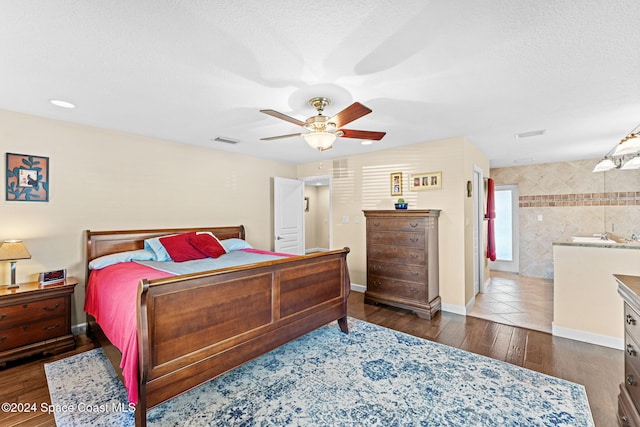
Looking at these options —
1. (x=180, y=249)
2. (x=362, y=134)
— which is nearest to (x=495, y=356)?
(x=362, y=134)

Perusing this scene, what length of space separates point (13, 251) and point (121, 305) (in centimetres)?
149

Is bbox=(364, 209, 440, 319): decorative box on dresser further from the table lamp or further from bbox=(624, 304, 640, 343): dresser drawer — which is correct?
the table lamp

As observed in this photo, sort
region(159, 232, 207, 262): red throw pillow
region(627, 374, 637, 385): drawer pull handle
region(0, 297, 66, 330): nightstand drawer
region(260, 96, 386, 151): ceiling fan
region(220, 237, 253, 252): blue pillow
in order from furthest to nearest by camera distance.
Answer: region(220, 237, 253, 252): blue pillow
region(159, 232, 207, 262): red throw pillow
region(0, 297, 66, 330): nightstand drawer
region(260, 96, 386, 151): ceiling fan
region(627, 374, 637, 385): drawer pull handle

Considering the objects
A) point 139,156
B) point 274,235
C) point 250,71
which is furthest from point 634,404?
point 139,156

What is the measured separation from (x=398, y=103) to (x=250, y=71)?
1.35 meters

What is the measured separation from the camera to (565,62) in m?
1.87

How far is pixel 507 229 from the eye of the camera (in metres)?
6.03

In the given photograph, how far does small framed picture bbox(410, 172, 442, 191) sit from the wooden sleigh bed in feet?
5.77

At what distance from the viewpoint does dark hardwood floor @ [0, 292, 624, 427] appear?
199cm

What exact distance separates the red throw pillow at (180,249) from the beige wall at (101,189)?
428 millimetres

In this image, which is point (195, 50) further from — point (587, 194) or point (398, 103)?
point (587, 194)

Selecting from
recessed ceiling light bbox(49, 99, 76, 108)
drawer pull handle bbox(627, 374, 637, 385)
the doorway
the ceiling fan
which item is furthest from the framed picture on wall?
the doorway

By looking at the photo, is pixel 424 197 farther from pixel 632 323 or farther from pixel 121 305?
pixel 121 305

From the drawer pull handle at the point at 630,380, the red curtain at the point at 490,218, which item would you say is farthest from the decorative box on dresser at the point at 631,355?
the red curtain at the point at 490,218
